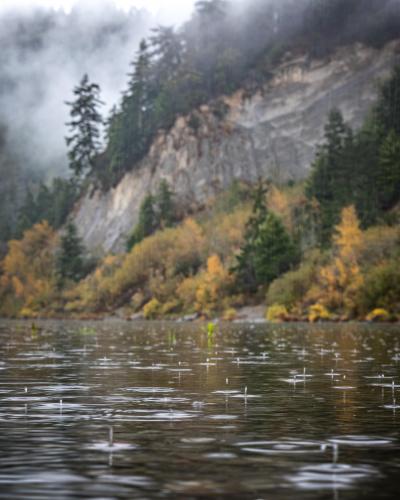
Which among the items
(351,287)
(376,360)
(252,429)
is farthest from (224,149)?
(252,429)

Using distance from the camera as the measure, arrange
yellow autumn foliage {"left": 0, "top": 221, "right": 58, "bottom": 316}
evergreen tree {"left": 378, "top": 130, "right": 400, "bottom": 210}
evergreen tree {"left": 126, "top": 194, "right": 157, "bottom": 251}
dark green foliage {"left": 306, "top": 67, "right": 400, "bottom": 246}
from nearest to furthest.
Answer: dark green foliage {"left": 306, "top": 67, "right": 400, "bottom": 246} → evergreen tree {"left": 378, "top": 130, "right": 400, "bottom": 210} → evergreen tree {"left": 126, "top": 194, "right": 157, "bottom": 251} → yellow autumn foliage {"left": 0, "top": 221, "right": 58, "bottom": 316}

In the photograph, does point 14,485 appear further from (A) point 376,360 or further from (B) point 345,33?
(B) point 345,33

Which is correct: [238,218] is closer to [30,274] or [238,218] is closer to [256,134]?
[256,134]

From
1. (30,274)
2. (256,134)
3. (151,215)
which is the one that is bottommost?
(30,274)

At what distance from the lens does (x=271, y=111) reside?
164500 millimetres

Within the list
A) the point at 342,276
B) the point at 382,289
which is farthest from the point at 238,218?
the point at 382,289

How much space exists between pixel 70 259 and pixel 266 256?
155 feet

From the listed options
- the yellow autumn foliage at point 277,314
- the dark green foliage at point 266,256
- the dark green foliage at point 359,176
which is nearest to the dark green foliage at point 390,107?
the dark green foliage at point 359,176

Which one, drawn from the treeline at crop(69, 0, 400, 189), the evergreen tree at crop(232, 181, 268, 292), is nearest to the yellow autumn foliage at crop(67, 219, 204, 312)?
the evergreen tree at crop(232, 181, 268, 292)

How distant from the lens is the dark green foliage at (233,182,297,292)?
4884 inches

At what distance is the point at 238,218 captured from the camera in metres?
144

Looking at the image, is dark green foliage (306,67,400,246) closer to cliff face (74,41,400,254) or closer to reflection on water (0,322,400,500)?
cliff face (74,41,400,254)

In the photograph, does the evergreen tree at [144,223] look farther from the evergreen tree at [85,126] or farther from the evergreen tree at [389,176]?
the evergreen tree at [389,176]

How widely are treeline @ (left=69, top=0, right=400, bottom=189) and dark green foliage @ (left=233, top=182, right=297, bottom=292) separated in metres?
46.9
